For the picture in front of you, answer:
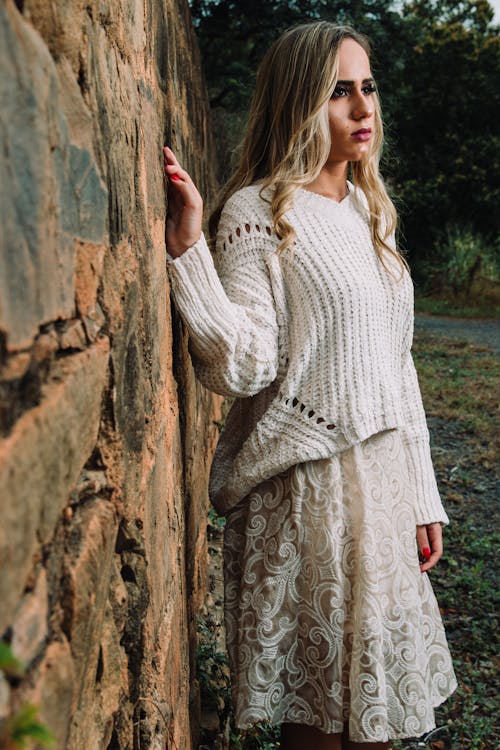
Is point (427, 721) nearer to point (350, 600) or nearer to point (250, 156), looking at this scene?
point (350, 600)

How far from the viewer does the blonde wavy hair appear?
192cm

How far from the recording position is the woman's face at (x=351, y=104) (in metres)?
1.96

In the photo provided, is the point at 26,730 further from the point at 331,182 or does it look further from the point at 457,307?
the point at 457,307

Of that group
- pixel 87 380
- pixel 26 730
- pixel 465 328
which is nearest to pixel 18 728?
pixel 26 730

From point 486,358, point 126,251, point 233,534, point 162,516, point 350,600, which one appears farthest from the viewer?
point 486,358

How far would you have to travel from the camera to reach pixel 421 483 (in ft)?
6.87

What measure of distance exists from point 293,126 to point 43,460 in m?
1.46

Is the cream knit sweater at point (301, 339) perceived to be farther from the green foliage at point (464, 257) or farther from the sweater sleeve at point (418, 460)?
the green foliage at point (464, 257)

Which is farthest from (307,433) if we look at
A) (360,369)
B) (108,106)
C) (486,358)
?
(486,358)

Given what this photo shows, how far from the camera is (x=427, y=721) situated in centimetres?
187

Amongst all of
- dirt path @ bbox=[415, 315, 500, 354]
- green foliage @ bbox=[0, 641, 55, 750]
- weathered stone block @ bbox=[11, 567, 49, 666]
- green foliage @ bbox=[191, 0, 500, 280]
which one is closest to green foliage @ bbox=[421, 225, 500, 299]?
green foliage @ bbox=[191, 0, 500, 280]

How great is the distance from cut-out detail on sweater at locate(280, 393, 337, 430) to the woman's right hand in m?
0.44

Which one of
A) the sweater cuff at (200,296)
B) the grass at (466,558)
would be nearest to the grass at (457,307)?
the grass at (466,558)

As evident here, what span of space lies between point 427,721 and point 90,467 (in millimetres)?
1293
